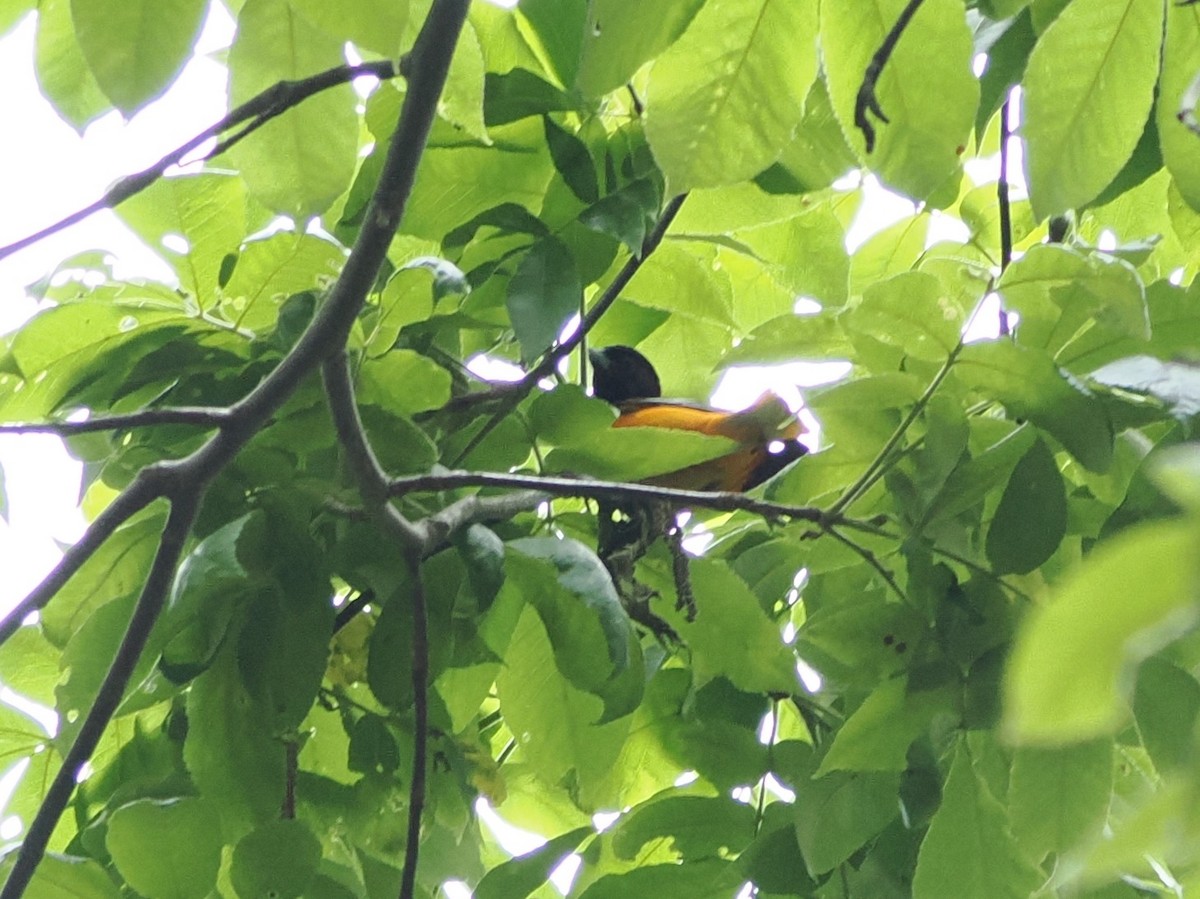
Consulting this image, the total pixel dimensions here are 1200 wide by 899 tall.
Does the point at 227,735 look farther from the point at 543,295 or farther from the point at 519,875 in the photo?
the point at 543,295

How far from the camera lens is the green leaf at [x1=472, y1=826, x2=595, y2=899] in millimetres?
1410

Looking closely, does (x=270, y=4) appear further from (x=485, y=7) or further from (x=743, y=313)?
(x=743, y=313)

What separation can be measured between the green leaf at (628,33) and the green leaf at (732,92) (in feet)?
0.16

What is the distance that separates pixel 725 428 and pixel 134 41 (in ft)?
4.68

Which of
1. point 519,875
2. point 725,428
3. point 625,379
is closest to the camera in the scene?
point 519,875

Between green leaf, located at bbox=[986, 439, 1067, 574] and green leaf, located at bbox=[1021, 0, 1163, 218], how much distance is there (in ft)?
0.70

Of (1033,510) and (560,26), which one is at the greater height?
(560,26)

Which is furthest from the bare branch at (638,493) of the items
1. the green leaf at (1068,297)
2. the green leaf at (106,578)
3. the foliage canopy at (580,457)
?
the green leaf at (106,578)

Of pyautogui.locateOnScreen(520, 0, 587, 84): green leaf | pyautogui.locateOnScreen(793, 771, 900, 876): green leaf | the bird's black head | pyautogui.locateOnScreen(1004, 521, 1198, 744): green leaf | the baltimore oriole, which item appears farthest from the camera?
the bird's black head

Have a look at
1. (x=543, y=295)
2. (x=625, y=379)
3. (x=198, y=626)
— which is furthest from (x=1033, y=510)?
(x=625, y=379)

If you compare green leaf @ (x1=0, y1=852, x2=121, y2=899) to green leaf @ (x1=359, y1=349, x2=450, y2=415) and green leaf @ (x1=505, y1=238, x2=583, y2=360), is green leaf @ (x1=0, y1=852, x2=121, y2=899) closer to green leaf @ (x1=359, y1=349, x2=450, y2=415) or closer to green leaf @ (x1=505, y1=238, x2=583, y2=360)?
green leaf @ (x1=359, y1=349, x2=450, y2=415)

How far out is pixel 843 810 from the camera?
4.30ft

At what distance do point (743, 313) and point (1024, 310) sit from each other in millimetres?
732

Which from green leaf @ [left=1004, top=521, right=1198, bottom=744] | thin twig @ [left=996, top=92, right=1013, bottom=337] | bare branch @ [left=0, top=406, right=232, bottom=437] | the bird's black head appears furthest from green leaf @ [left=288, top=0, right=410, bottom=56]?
the bird's black head
